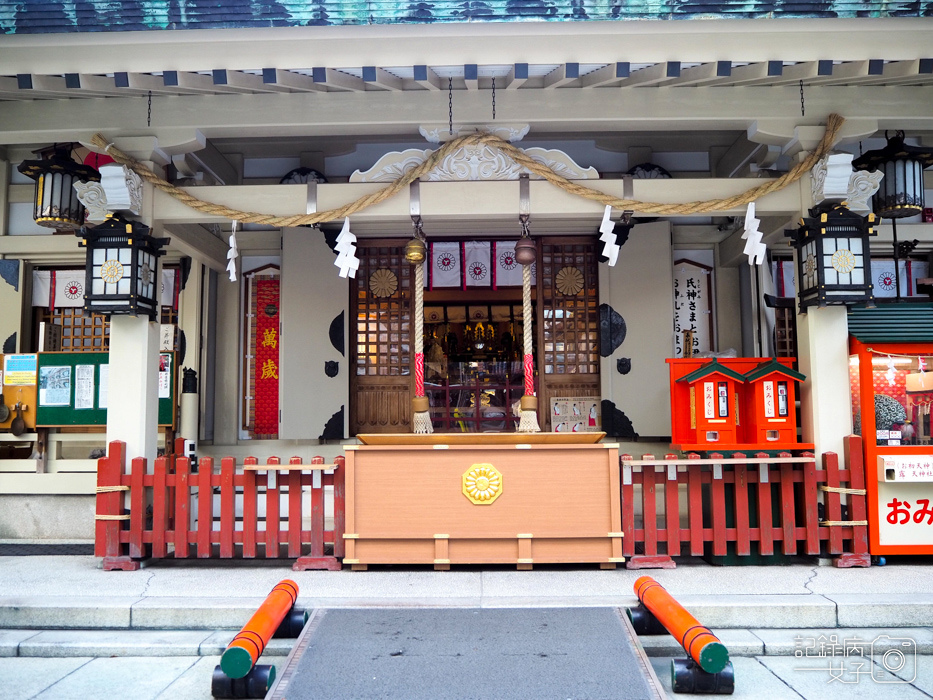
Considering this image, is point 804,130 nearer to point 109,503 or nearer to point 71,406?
point 109,503

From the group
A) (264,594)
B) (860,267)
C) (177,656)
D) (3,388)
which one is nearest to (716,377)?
(860,267)

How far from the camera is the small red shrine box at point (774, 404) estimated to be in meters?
5.64

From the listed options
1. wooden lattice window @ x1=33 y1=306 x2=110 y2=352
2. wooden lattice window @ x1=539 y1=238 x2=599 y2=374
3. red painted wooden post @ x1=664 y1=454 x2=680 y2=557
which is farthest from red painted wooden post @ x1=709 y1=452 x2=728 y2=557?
wooden lattice window @ x1=33 y1=306 x2=110 y2=352

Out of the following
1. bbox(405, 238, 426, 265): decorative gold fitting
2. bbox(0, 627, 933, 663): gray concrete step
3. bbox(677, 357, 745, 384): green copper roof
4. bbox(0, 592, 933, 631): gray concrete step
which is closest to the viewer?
bbox(0, 627, 933, 663): gray concrete step

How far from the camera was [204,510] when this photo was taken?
540 centimetres

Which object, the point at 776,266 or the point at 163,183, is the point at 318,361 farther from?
the point at 776,266

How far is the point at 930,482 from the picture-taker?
17.4 ft

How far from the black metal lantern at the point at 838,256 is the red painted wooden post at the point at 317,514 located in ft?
14.3

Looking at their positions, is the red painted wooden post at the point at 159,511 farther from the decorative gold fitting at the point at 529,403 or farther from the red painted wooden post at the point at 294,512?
the decorative gold fitting at the point at 529,403

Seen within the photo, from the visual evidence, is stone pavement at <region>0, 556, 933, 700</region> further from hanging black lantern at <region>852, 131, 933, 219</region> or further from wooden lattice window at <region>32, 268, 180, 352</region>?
wooden lattice window at <region>32, 268, 180, 352</region>

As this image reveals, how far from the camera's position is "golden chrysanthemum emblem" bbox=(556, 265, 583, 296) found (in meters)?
8.21

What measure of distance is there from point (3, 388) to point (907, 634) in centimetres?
861

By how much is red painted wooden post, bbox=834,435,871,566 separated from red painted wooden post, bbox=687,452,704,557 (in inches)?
43.5

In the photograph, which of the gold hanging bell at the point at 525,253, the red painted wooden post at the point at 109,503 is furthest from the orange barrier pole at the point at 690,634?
the red painted wooden post at the point at 109,503
